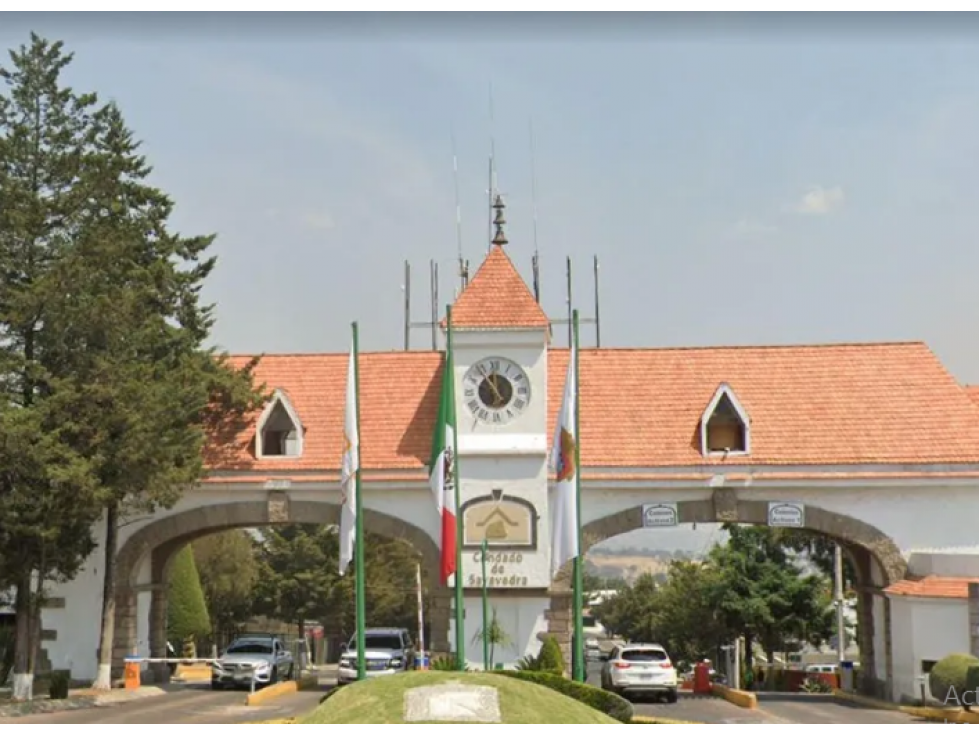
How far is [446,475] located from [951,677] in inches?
451

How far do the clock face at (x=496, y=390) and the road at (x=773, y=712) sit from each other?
773cm

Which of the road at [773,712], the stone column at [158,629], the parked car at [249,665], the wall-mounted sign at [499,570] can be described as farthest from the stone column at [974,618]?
the stone column at [158,629]

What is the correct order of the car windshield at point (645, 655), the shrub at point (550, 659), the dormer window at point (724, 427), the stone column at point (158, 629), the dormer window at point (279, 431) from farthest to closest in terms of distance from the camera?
the stone column at point (158, 629) < the dormer window at point (279, 431) < the dormer window at point (724, 427) < the car windshield at point (645, 655) < the shrub at point (550, 659)

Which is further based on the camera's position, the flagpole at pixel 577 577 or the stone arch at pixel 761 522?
the stone arch at pixel 761 522

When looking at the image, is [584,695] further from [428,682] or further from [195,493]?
[195,493]

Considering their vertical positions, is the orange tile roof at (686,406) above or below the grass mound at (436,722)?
above

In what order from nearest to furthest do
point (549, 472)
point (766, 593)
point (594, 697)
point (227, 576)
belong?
1. point (594, 697)
2. point (549, 472)
3. point (766, 593)
4. point (227, 576)

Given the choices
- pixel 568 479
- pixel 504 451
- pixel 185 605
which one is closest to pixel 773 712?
pixel 568 479

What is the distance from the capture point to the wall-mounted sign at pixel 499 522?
107ft

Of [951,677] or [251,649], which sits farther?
[251,649]

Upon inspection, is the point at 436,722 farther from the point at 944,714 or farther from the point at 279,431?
the point at 279,431

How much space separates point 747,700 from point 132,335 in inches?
645

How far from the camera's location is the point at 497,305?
33.5m

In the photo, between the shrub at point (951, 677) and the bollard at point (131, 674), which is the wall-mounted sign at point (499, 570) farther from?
the shrub at point (951, 677)
